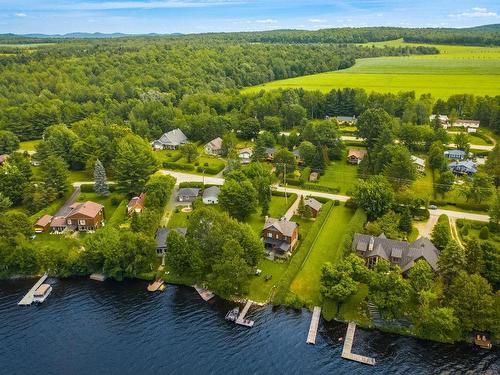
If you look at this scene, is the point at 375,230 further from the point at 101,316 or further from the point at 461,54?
the point at 461,54

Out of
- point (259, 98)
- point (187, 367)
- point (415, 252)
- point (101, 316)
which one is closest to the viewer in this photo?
point (187, 367)

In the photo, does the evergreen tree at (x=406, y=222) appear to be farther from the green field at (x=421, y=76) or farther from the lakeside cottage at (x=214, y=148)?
the green field at (x=421, y=76)

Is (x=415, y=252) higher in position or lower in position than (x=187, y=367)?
higher

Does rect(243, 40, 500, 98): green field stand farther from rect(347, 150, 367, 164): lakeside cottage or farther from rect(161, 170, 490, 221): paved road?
rect(161, 170, 490, 221): paved road

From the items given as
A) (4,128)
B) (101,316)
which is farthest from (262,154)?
(4,128)

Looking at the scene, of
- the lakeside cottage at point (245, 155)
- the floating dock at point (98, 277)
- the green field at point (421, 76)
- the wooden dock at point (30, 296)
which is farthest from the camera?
the green field at point (421, 76)

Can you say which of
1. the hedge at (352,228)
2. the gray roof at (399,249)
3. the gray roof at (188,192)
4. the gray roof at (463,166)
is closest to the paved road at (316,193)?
the gray roof at (188,192)

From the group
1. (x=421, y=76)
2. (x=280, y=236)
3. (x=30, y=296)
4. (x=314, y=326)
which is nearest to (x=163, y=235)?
(x=280, y=236)
